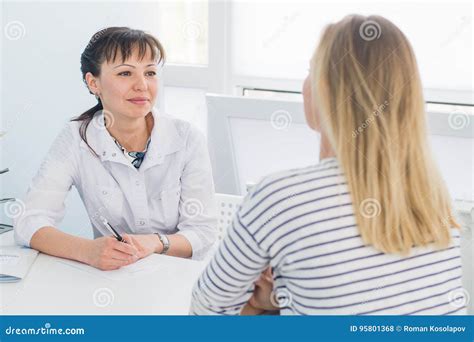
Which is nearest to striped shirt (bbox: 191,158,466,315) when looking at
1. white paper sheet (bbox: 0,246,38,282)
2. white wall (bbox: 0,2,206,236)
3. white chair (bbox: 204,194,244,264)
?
white paper sheet (bbox: 0,246,38,282)

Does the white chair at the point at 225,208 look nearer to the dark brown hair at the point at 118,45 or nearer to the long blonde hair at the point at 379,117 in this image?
the dark brown hair at the point at 118,45

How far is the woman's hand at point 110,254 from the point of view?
132cm

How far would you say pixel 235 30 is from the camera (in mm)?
2502

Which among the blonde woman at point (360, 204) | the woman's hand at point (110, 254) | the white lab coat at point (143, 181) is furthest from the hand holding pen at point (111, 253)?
the blonde woman at point (360, 204)

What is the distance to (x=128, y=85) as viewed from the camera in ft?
5.30

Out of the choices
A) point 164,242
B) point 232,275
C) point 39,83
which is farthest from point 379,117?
point 39,83

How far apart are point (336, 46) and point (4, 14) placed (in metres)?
1.68

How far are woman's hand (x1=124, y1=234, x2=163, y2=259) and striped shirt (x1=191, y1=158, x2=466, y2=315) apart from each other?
0.52 meters

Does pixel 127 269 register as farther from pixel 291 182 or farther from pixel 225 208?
pixel 291 182

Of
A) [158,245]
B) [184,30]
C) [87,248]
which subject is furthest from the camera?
[184,30]

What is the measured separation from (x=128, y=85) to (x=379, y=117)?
884 mm
